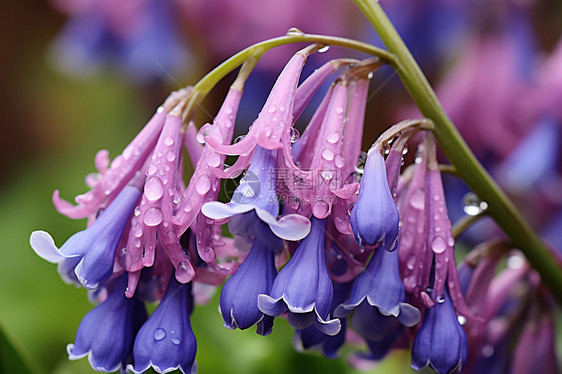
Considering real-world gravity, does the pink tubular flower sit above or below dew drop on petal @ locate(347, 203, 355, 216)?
above

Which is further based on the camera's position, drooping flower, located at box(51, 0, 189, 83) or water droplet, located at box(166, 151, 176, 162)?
drooping flower, located at box(51, 0, 189, 83)

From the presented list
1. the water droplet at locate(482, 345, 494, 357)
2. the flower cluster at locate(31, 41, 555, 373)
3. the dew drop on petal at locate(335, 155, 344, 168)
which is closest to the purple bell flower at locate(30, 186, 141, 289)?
the flower cluster at locate(31, 41, 555, 373)

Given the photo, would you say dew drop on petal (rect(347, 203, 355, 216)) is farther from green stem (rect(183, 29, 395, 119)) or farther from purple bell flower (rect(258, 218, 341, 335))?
green stem (rect(183, 29, 395, 119))

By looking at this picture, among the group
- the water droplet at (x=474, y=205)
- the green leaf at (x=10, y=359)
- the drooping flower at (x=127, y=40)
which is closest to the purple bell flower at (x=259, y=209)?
the water droplet at (x=474, y=205)

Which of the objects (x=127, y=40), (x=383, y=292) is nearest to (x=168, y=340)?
(x=383, y=292)

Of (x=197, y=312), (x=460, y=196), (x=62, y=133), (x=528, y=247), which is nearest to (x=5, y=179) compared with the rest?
(x=62, y=133)

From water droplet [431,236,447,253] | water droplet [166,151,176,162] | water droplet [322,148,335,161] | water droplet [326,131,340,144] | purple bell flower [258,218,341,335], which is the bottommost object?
water droplet [431,236,447,253]
